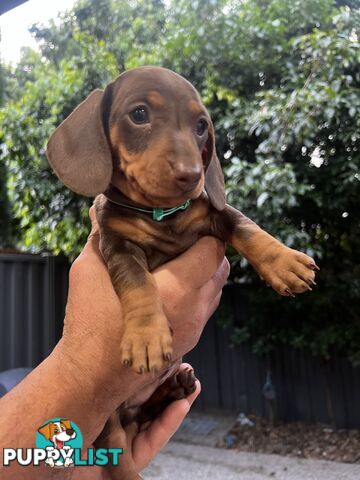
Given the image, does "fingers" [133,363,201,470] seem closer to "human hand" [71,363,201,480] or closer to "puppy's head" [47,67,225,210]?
"human hand" [71,363,201,480]

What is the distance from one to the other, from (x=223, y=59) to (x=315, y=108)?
1182 mm

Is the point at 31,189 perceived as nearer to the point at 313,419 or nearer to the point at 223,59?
the point at 223,59

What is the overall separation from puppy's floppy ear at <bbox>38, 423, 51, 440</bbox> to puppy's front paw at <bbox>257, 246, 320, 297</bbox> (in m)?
0.81

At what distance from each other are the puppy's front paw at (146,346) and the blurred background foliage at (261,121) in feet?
7.60

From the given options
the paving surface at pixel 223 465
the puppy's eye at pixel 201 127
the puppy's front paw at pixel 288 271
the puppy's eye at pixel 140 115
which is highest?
the puppy's eye at pixel 140 115

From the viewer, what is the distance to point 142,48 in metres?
4.85

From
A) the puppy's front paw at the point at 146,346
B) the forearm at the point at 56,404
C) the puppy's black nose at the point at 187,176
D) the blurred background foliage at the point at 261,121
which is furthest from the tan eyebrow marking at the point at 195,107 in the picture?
the blurred background foliage at the point at 261,121

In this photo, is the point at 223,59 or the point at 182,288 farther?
the point at 223,59

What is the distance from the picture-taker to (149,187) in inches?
53.0

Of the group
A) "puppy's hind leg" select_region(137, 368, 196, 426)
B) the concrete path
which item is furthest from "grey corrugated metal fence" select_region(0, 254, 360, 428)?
"puppy's hind leg" select_region(137, 368, 196, 426)

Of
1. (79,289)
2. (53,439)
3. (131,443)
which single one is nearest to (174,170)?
(79,289)

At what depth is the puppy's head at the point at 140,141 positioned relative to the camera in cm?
133

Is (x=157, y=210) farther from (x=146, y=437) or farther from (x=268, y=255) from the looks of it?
(x=146, y=437)

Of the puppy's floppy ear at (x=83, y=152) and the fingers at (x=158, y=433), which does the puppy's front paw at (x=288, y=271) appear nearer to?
the puppy's floppy ear at (x=83, y=152)
